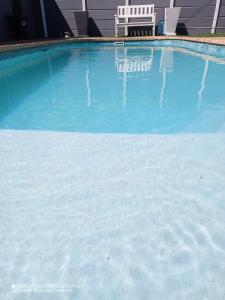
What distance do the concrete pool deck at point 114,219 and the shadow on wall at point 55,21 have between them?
10.0m

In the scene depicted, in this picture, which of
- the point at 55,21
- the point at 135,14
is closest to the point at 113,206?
the point at 135,14

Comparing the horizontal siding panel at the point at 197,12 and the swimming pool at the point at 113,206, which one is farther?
the horizontal siding panel at the point at 197,12

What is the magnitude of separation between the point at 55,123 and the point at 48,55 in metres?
5.74

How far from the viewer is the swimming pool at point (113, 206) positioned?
2.84 feet

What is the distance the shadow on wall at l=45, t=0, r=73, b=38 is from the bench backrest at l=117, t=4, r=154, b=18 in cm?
231

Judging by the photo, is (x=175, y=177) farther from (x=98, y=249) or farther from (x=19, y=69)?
(x=19, y=69)

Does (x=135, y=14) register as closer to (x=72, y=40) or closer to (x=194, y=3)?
(x=194, y=3)

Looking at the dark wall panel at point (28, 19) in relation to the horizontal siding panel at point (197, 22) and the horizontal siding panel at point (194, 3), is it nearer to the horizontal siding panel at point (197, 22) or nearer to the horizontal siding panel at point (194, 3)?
the horizontal siding panel at point (194, 3)

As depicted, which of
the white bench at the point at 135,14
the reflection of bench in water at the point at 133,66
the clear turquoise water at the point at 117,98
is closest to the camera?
the clear turquoise water at the point at 117,98

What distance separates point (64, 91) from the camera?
3.39 metres

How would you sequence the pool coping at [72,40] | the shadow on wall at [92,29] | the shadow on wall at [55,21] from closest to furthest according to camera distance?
the pool coping at [72,40] → the shadow on wall at [55,21] → the shadow on wall at [92,29]

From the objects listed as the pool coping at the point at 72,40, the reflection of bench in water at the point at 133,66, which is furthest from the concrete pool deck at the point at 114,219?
the pool coping at the point at 72,40

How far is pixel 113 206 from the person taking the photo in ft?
3.87

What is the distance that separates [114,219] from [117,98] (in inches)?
84.4
